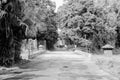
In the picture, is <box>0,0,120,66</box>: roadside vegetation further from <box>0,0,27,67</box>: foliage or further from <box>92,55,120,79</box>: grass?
<box>92,55,120,79</box>: grass

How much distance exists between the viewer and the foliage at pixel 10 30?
17562mm

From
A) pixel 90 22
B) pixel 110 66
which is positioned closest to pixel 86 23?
pixel 90 22

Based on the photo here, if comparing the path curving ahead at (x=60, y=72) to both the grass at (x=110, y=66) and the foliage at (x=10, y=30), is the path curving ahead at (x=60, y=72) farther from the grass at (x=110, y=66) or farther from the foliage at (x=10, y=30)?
the foliage at (x=10, y=30)

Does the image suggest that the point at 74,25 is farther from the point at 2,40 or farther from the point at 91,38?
the point at 2,40

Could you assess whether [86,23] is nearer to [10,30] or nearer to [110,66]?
[110,66]

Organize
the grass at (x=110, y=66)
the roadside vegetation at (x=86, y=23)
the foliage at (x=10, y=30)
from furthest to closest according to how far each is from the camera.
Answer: the roadside vegetation at (x=86, y=23), the foliage at (x=10, y=30), the grass at (x=110, y=66)

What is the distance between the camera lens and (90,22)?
50.1 metres

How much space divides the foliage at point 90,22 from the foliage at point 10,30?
29.9 m

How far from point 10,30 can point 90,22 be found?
32869 millimetres

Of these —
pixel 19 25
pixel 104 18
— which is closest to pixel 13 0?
pixel 19 25

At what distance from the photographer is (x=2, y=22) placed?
1770 cm

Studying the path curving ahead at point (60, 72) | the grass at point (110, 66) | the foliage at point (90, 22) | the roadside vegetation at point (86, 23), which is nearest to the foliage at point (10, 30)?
the path curving ahead at point (60, 72)

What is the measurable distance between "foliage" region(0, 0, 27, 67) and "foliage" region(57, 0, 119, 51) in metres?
29.9

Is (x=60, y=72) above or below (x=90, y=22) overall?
below
